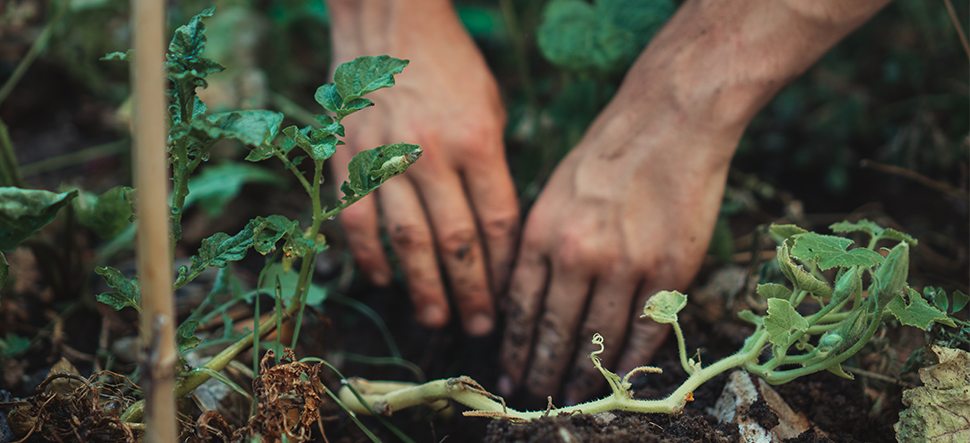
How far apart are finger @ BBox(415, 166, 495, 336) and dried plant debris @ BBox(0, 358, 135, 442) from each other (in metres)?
0.72

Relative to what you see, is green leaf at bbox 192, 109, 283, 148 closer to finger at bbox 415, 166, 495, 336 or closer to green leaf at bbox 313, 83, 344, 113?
green leaf at bbox 313, 83, 344, 113

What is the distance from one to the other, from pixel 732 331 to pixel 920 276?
518mm

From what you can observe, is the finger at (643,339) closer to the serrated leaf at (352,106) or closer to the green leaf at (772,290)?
the green leaf at (772,290)

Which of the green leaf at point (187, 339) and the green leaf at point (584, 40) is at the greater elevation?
the green leaf at point (584, 40)

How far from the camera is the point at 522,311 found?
1.33 meters

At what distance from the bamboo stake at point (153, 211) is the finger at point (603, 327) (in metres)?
0.87

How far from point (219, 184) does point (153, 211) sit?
3.96 feet

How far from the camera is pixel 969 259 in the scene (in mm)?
1302

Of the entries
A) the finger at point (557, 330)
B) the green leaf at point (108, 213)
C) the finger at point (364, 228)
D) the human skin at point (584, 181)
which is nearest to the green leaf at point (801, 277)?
the human skin at point (584, 181)

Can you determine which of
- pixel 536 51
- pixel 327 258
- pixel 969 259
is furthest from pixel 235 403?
pixel 536 51

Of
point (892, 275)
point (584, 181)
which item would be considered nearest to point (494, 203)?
point (584, 181)

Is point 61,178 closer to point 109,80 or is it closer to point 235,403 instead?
point 109,80

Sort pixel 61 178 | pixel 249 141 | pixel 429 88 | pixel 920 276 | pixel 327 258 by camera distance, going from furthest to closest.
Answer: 1. pixel 61 178
2. pixel 327 258
3. pixel 429 88
4. pixel 920 276
5. pixel 249 141

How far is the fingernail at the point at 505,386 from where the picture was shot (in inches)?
53.3
